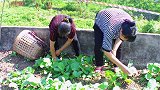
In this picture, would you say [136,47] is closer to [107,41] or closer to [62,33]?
[107,41]

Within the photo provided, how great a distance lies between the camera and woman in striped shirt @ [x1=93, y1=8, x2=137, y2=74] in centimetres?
475

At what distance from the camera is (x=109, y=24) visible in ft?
16.2

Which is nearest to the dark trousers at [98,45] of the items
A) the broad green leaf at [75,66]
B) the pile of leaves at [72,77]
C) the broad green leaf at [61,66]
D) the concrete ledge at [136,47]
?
the pile of leaves at [72,77]

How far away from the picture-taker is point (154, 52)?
229 inches

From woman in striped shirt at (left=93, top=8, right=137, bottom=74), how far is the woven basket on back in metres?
0.98

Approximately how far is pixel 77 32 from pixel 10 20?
2591 millimetres

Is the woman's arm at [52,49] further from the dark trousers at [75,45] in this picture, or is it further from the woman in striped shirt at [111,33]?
the woman in striped shirt at [111,33]

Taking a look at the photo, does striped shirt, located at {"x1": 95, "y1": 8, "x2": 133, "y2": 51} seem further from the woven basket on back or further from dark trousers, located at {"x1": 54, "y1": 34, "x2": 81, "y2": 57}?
the woven basket on back

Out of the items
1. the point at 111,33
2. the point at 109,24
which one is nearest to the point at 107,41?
the point at 111,33

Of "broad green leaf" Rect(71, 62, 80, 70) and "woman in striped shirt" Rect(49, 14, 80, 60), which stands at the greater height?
"woman in striped shirt" Rect(49, 14, 80, 60)

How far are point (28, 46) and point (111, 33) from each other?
157 centimetres

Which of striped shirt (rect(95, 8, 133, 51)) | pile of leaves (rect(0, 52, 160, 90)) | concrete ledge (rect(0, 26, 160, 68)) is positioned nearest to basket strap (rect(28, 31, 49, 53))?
concrete ledge (rect(0, 26, 160, 68))

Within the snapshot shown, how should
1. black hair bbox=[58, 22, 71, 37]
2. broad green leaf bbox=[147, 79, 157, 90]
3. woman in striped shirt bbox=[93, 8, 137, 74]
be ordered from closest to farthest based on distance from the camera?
broad green leaf bbox=[147, 79, 157, 90], woman in striped shirt bbox=[93, 8, 137, 74], black hair bbox=[58, 22, 71, 37]

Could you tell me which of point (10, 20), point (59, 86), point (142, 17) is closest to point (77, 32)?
point (59, 86)
